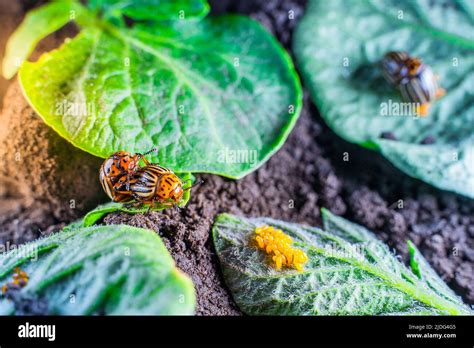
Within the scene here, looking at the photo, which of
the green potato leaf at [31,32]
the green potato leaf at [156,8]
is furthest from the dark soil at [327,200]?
the green potato leaf at [156,8]

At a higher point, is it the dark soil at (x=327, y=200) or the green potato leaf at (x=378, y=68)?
the green potato leaf at (x=378, y=68)

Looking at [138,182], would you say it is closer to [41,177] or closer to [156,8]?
[41,177]

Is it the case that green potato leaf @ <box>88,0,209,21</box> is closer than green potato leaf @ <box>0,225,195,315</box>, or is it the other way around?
green potato leaf @ <box>0,225,195,315</box>

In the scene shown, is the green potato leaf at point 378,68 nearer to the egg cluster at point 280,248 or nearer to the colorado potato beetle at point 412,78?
the colorado potato beetle at point 412,78

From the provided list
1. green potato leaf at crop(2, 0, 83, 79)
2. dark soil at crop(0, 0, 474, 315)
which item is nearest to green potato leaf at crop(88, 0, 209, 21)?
green potato leaf at crop(2, 0, 83, 79)

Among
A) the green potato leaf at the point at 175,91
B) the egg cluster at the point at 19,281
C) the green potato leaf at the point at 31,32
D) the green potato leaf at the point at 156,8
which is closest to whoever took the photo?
the egg cluster at the point at 19,281

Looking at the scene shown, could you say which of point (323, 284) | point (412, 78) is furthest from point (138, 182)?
point (412, 78)

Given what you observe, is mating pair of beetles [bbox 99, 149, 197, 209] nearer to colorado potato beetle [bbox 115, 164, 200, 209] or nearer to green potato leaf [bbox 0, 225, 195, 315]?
colorado potato beetle [bbox 115, 164, 200, 209]
